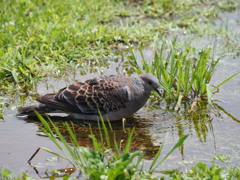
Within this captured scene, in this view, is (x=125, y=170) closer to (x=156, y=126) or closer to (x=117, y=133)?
(x=117, y=133)

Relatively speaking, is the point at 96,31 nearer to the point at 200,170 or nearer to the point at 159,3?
the point at 159,3

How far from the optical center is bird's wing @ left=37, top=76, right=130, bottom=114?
537cm

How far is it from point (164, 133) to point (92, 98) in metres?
1.08

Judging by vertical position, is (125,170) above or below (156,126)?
above

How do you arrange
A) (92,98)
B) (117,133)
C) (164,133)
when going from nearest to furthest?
(164,133), (117,133), (92,98)

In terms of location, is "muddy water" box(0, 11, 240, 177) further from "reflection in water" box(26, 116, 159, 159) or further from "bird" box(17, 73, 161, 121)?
"bird" box(17, 73, 161, 121)

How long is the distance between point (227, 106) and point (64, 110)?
213 centimetres

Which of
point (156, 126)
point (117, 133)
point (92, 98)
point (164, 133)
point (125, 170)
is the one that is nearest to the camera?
point (125, 170)

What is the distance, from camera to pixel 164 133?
489cm

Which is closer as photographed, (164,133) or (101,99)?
(164,133)

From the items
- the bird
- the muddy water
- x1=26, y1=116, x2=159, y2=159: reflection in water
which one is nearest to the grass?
the muddy water

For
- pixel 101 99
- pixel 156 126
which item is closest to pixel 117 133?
pixel 156 126

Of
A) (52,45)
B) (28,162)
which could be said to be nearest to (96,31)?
(52,45)

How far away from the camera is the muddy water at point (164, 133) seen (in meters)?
4.18
